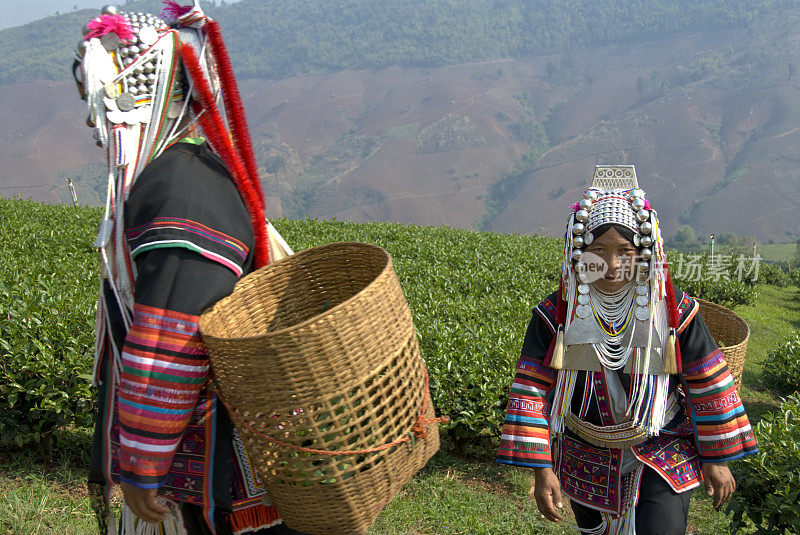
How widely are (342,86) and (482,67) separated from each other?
38538mm

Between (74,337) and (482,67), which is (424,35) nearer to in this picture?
(482,67)

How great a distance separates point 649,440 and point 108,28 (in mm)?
2388

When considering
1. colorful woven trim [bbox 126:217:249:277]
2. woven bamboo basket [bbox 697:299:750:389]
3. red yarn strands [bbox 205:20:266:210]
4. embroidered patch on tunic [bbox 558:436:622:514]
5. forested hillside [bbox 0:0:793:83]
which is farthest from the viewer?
forested hillside [bbox 0:0:793:83]

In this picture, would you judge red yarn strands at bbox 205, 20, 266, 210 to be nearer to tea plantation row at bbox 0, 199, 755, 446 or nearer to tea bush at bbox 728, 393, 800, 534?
tea plantation row at bbox 0, 199, 755, 446

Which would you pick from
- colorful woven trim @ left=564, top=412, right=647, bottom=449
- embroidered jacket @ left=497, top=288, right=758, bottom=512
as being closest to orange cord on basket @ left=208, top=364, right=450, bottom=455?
embroidered jacket @ left=497, top=288, right=758, bottom=512

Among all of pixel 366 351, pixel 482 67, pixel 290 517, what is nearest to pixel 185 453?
pixel 290 517

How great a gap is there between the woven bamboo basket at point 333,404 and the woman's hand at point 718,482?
3.75 ft

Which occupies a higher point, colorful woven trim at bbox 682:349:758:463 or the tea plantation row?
colorful woven trim at bbox 682:349:758:463

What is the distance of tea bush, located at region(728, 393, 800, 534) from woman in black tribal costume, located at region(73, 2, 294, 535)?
→ 243cm

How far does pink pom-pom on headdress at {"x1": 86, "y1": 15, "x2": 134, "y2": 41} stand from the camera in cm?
194

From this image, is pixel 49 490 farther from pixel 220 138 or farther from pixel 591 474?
pixel 591 474

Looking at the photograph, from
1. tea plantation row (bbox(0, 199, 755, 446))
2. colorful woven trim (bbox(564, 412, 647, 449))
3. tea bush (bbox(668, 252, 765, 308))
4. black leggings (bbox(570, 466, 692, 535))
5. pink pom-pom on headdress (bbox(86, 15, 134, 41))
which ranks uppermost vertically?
pink pom-pom on headdress (bbox(86, 15, 134, 41))

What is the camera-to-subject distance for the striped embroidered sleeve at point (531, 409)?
240cm

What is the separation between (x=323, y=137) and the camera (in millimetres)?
135750
